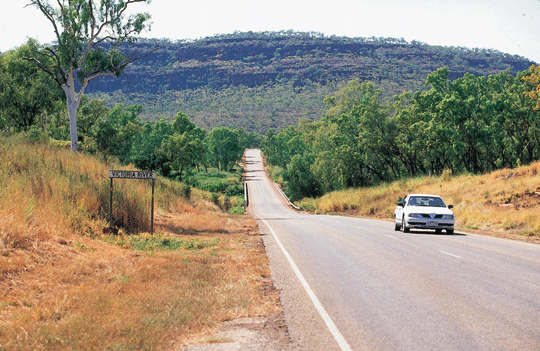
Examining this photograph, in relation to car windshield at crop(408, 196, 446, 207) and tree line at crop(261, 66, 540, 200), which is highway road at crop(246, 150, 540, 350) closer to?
car windshield at crop(408, 196, 446, 207)

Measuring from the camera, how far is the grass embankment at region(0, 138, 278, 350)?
6304mm

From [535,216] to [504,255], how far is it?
1038cm

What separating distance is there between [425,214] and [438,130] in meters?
26.5

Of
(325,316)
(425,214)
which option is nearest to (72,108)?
(425,214)

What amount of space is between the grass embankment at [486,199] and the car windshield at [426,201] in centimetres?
257

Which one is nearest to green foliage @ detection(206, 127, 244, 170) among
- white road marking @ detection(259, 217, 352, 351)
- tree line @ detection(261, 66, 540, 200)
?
tree line @ detection(261, 66, 540, 200)

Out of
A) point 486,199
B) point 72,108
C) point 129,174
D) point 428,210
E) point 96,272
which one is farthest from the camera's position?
point 486,199

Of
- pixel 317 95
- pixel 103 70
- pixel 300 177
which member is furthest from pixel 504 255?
pixel 317 95

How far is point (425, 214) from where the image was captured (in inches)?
846

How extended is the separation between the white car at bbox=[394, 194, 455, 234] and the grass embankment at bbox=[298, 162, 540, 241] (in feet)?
7.68

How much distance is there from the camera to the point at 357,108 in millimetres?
61594

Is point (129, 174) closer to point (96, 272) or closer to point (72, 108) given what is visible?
point (96, 272)

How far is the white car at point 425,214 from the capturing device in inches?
837

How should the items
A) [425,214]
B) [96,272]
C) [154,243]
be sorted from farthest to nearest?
[425,214]
[154,243]
[96,272]
